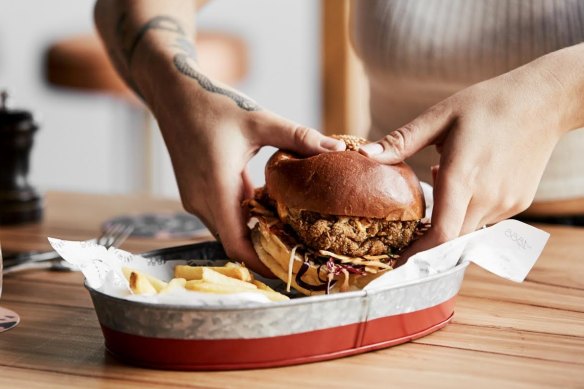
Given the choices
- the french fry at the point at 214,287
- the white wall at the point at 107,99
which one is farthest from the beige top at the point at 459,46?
the white wall at the point at 107,99

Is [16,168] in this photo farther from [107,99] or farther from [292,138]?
[107,99]

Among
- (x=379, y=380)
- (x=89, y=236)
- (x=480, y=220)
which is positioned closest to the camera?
(x=379, y=380)

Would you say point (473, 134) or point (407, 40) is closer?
point (473, 134)

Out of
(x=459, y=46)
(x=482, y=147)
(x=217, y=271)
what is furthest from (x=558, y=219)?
(x=217, y=271)

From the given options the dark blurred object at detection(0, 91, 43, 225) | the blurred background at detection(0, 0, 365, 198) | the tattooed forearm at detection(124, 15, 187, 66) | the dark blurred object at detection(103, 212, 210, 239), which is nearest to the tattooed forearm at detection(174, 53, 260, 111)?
the tattooed forearm at detection(124, 15, 187, 66)

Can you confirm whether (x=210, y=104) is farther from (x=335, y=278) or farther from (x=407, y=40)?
(x=407, y=40)

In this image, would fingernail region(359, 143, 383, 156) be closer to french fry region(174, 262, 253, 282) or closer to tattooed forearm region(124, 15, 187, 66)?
french fry region(174, 262, 253, 282)

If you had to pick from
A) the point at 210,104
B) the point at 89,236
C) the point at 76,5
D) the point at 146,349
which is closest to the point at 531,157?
the point at 210,104
